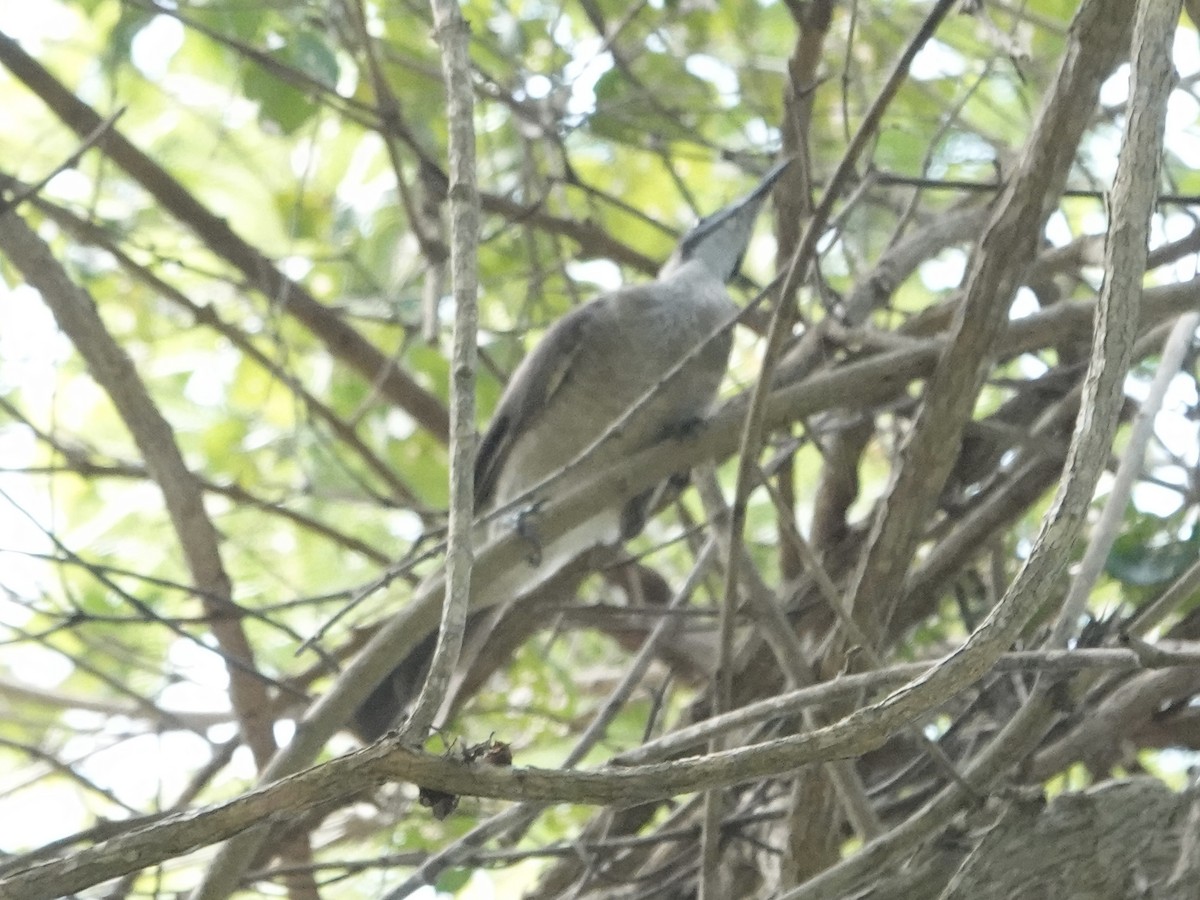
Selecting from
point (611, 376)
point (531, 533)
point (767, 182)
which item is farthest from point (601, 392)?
point (531, 533)

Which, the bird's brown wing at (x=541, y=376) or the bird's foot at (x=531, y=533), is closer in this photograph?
the bird's foot at (x=531, y=533)

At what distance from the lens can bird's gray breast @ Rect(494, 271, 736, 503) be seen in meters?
2.96

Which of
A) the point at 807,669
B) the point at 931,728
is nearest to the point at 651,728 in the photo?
the point at 807,669

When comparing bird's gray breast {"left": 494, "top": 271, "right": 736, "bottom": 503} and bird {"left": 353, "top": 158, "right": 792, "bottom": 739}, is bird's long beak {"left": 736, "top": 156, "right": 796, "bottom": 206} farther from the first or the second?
bird's gray breast {"left": 494, "top": 271, "right": 736, "bottom": 503}

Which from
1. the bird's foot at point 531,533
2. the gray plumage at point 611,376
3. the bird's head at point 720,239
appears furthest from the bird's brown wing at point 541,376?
the bird's foot at point 531,533

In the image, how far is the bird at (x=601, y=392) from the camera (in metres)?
2.95

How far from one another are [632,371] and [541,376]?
0.20m

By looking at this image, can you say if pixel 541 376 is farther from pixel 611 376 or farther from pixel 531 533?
pixel 531 533

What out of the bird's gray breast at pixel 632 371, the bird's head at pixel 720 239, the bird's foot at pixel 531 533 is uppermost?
the bird's head at pixel 720 239

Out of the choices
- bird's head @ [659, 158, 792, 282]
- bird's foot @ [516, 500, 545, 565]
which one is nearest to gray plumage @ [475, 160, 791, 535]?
bird's head @ [659, 158, 792, 282]

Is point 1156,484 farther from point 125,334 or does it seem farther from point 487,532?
point 125,334

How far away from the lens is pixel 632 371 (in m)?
3.02

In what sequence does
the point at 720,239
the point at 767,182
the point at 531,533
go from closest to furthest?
the point at 531,533 → the point at 767,182 → the point at 720,239

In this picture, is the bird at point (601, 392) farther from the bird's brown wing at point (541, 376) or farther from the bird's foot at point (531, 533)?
the bird's foot at point (531, 533)
